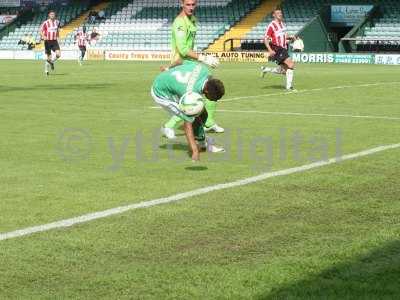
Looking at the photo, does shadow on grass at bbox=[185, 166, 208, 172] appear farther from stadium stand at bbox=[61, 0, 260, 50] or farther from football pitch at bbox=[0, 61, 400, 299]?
stadium stand at bbox=[61, 0, 260, 50]

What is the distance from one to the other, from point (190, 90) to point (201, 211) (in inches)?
121

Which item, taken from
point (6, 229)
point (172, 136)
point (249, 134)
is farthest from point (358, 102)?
point (6, 229)

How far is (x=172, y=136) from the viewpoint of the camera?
36.9 feet

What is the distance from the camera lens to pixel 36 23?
64.9 m

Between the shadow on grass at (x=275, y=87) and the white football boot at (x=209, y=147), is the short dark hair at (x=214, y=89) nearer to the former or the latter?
the white football boot at (x=209, y=147)

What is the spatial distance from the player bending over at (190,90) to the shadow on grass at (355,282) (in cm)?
430

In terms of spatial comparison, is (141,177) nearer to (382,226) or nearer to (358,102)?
(382,226)

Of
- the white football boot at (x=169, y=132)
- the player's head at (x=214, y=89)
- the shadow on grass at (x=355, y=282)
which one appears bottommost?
the white football boot at (x=169, y=132)

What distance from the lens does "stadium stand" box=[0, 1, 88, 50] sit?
62.6 m

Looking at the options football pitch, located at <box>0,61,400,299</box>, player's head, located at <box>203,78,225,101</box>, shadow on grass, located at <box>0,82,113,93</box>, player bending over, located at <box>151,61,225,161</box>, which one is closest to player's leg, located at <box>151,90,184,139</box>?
player bending over, located at <box>151,61,225,161</box>

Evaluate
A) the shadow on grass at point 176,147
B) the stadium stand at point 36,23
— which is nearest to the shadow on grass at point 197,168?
the shadow on grass at point 176,147

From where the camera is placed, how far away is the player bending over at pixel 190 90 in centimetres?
936

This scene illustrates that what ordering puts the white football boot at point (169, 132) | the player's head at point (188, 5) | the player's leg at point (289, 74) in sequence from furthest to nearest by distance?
the player's leg at point (289, 74)
the white football boot at point (169, 132)
the player's head at point (188, 5)

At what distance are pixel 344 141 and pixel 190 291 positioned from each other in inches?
268
